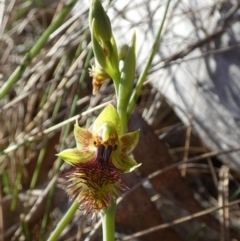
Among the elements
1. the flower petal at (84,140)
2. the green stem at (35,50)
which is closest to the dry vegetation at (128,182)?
the green stem at (35,50)

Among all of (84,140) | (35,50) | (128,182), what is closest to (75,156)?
(84,140)

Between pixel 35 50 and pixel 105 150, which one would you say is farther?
pixel 35 50

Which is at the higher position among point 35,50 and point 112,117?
point 35,50

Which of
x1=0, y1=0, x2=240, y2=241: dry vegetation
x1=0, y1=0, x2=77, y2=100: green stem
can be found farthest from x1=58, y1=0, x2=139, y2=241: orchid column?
x1=0, y1=0, x2=240, y2=241: dry vegetation

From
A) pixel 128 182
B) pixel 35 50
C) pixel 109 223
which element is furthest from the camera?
pixel 128 182

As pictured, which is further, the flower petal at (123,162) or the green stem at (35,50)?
the green stem at (35,50)

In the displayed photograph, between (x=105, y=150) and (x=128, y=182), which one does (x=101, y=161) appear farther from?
(x=128, y=182)

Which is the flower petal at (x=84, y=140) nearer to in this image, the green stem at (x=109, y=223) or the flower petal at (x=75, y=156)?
the flower petal at (x=75, y=156)

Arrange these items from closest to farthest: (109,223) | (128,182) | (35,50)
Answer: (109,223) < (35,50) < (128,182)
